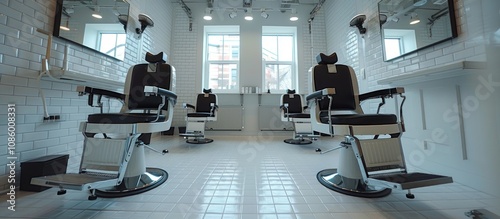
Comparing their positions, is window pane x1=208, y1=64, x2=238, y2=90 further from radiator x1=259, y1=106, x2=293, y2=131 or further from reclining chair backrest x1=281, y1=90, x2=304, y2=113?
reclining chair backrest x1=281, y1=90, x2=304, y2=113

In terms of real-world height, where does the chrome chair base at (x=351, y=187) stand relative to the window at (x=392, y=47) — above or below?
below

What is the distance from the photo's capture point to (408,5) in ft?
6.64

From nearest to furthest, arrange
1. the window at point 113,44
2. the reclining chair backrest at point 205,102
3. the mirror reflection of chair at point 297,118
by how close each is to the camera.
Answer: the window at point 113,44, the mirror reflection of chair at point 297,118, the reclining chair backrest at point 205,102

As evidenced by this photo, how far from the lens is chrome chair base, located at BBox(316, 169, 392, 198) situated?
1274mm

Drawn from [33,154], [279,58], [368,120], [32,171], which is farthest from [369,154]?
[279,58]

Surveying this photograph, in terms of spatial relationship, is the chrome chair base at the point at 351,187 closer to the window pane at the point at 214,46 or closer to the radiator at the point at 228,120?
the radiator at the point at 228,120

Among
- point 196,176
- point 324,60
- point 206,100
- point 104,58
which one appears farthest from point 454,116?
point 104,58

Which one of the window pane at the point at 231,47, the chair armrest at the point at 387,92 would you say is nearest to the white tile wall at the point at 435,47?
the chair armrest at the point at 387,92

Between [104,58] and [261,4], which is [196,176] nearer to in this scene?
[104,58]

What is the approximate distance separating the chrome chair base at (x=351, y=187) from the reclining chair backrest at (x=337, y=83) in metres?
0.66

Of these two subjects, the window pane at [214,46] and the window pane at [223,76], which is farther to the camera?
the window pane at [214,46]

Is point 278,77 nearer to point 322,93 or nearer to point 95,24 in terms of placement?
point 322,93

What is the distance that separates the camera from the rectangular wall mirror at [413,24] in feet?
5.23

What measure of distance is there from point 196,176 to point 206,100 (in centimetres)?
232
